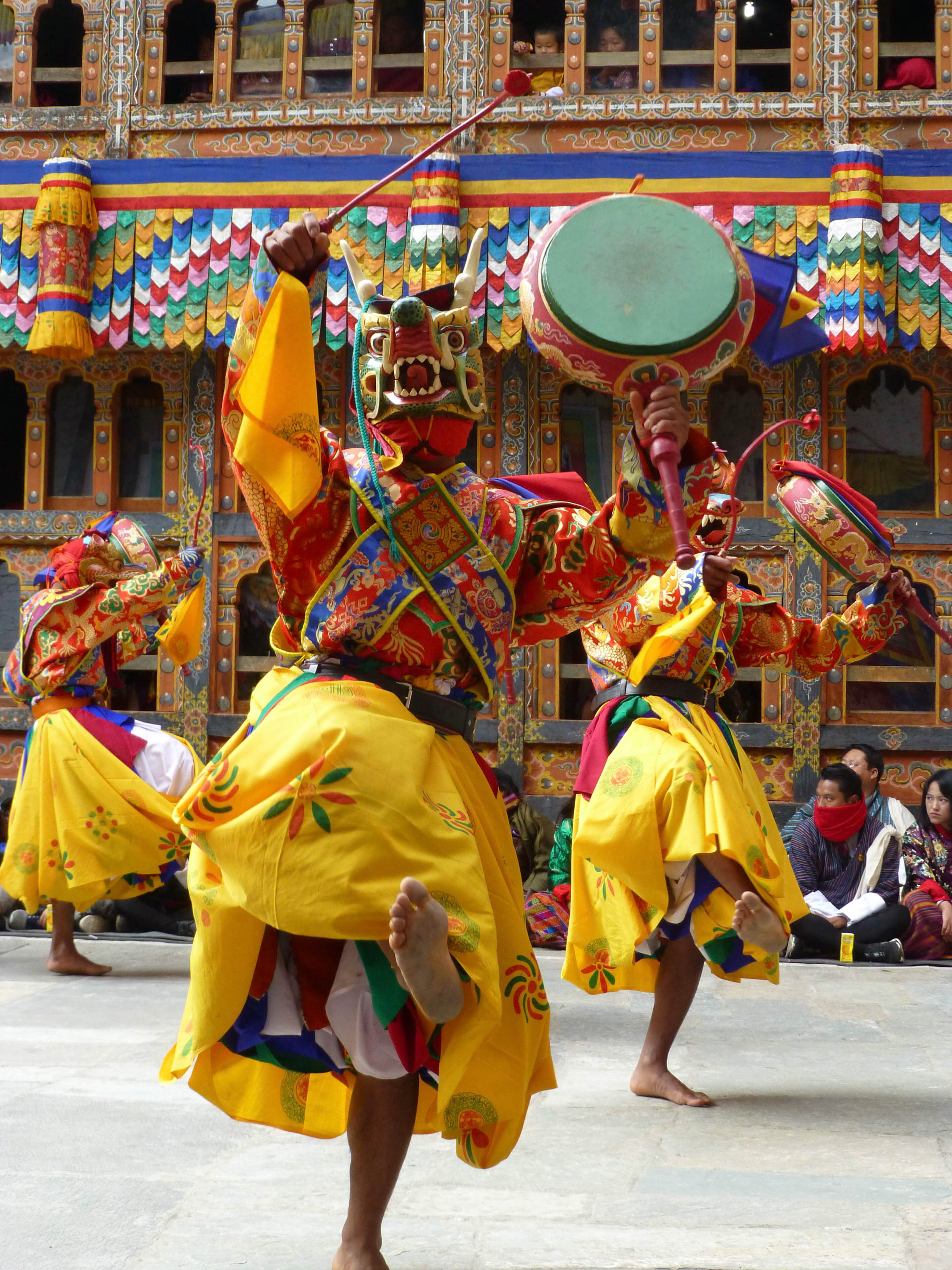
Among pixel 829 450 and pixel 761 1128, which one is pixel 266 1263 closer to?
pixel 761 1128

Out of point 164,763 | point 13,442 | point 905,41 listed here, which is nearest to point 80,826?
point 164,763

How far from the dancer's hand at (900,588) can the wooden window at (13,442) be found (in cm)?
643

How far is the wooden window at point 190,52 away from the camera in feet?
29.3

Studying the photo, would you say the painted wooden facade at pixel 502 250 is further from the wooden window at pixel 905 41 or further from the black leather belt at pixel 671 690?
the black leather belt at pixel 671 690

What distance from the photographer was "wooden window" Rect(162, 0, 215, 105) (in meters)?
8.95

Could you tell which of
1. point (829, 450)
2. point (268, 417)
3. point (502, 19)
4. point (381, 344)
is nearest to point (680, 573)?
point (381, 344)

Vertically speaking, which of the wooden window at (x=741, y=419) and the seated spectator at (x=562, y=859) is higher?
the wooden window at (x=741, y=419)

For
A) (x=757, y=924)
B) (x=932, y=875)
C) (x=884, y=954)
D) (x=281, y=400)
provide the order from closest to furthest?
(x=281, y=400) < (x=757, y=924) < (x=884, y=954) < (x=932, y=875)

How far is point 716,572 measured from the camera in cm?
342

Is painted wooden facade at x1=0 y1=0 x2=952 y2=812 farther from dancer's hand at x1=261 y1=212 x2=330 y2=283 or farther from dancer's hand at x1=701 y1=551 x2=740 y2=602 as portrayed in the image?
dancer's hand at x1=261 y1=212 x2=330 y2=283

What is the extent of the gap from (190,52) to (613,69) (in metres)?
2.69

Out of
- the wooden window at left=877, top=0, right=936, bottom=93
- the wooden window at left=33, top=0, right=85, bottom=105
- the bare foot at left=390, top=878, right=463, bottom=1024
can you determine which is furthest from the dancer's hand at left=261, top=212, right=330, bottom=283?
the wooden window at left=33, top=0, right=85, bottom=105

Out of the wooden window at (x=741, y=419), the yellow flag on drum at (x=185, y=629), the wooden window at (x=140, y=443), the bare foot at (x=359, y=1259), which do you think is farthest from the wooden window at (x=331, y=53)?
the bare foot at (x=359, y=1259)

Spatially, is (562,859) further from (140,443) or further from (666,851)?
(140,443)
